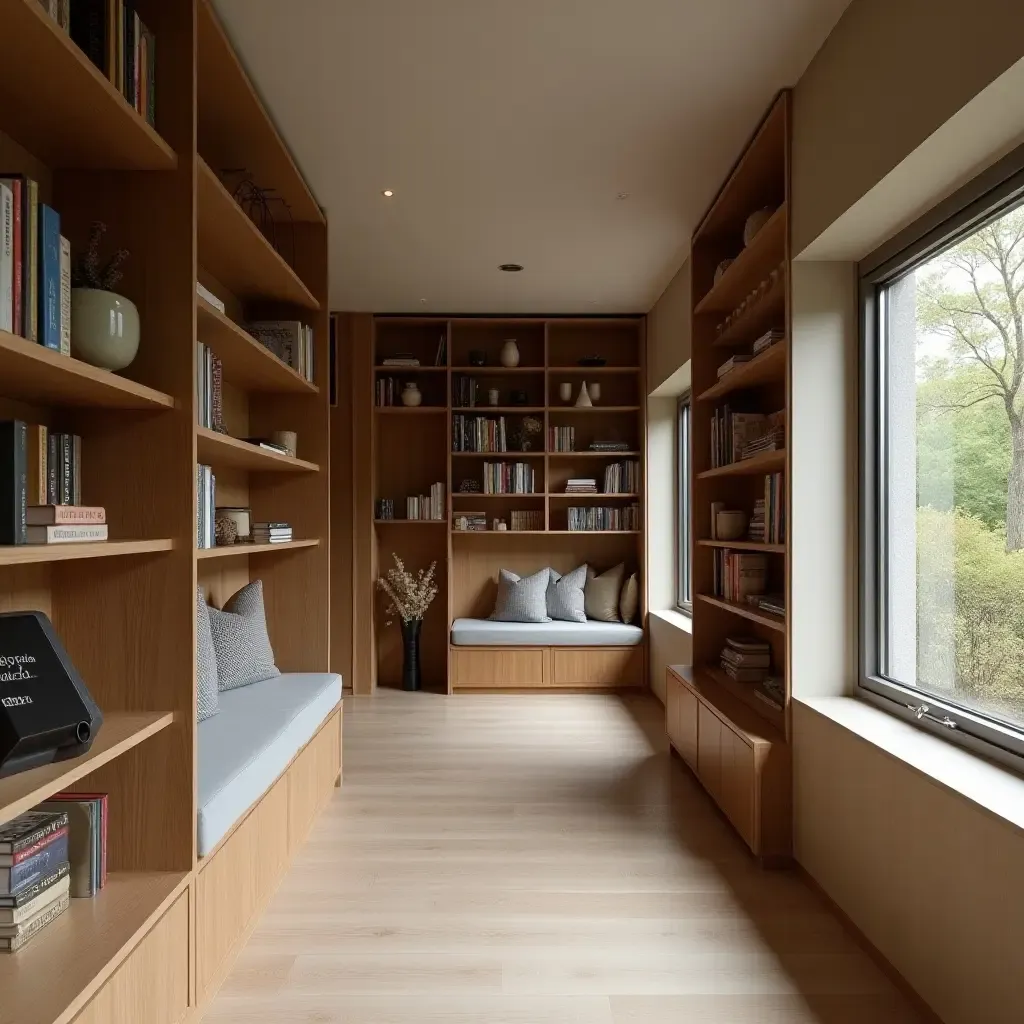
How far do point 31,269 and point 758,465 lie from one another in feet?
9.17

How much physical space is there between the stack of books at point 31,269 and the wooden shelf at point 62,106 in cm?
26

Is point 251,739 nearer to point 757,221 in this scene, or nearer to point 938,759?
point 938,759

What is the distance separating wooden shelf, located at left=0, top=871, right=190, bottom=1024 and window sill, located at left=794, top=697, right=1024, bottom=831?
1944mm

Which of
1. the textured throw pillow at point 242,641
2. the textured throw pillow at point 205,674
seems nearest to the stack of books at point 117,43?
the textured throw pillow at point 205,674

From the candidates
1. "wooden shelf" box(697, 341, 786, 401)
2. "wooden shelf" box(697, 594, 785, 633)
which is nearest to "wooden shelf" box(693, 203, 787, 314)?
"wooden shelf" box(697, 341, 786, 401)

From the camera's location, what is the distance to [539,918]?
2697mm

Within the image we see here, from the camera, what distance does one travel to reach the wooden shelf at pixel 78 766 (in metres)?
1.49

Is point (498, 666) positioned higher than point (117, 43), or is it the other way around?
point (117, 43)

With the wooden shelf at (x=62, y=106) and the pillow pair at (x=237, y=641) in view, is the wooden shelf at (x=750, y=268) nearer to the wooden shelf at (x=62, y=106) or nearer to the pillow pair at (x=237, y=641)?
the wooden shelf at (x=62, y=106)

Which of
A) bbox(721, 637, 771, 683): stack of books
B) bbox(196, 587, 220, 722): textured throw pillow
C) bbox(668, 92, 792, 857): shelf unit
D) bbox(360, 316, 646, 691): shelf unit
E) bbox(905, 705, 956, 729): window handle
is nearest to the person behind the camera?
bbox(905, 705, 956, 729): window handle

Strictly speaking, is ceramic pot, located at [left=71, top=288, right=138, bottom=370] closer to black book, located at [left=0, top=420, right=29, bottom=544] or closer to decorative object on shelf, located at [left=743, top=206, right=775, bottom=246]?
black book, located at [left=0, top=420, right=29, bottom=544]

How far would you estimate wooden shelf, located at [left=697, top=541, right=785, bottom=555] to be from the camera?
3287mm

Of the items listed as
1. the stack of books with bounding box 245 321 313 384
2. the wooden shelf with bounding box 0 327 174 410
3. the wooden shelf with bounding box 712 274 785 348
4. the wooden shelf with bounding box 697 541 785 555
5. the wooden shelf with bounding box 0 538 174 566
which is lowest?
the wooden shelf with bounding box 697 541 785 555

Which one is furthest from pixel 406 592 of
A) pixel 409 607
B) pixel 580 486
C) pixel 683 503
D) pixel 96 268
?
pixel 96 268
